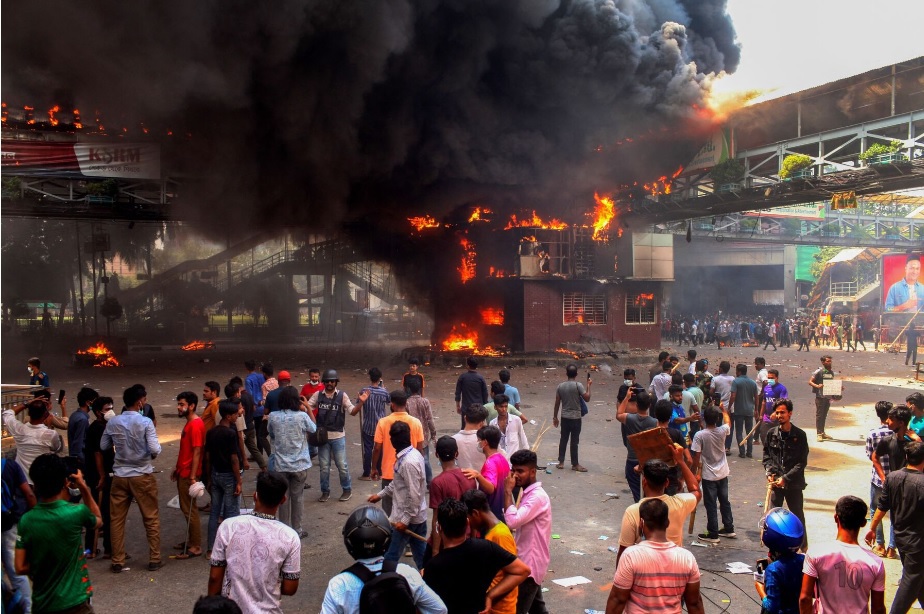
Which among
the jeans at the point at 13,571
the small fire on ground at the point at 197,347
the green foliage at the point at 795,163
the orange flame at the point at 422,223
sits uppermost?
the green foliage at the point at 795,163

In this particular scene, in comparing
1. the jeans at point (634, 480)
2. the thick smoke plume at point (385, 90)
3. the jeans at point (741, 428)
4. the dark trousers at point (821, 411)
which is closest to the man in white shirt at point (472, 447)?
the jeans at point (634, 480)

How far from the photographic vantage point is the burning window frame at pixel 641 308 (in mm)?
25484

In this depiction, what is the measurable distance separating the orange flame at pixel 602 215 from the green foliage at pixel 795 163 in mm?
6575

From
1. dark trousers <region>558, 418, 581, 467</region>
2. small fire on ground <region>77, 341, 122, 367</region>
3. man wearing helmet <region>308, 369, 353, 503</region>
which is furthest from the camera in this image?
small fire on ground <region>77, 341, 122, 367</region>

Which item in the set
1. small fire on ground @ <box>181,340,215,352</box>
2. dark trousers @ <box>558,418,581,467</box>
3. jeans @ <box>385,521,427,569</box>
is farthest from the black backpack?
small fire on ground @ <box>181,340,215,352</box>

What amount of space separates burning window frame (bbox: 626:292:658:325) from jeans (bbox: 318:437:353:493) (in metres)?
19.2

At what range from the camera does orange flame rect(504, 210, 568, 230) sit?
23.8m

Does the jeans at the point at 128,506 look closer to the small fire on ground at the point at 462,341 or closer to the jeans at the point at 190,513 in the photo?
the jeans at the point at 190,513

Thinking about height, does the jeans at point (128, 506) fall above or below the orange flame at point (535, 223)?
below

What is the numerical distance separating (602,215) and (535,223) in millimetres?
2763

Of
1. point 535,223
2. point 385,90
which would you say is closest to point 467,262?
point 535,223

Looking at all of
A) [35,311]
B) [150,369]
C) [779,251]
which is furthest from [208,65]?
[779,251]

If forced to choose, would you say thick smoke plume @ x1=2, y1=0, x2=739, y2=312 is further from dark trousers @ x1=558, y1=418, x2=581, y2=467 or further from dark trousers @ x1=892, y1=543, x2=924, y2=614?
dark trousers @ x1=892, y1=543, x2=924, y2=614

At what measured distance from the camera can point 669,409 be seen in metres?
6.09
